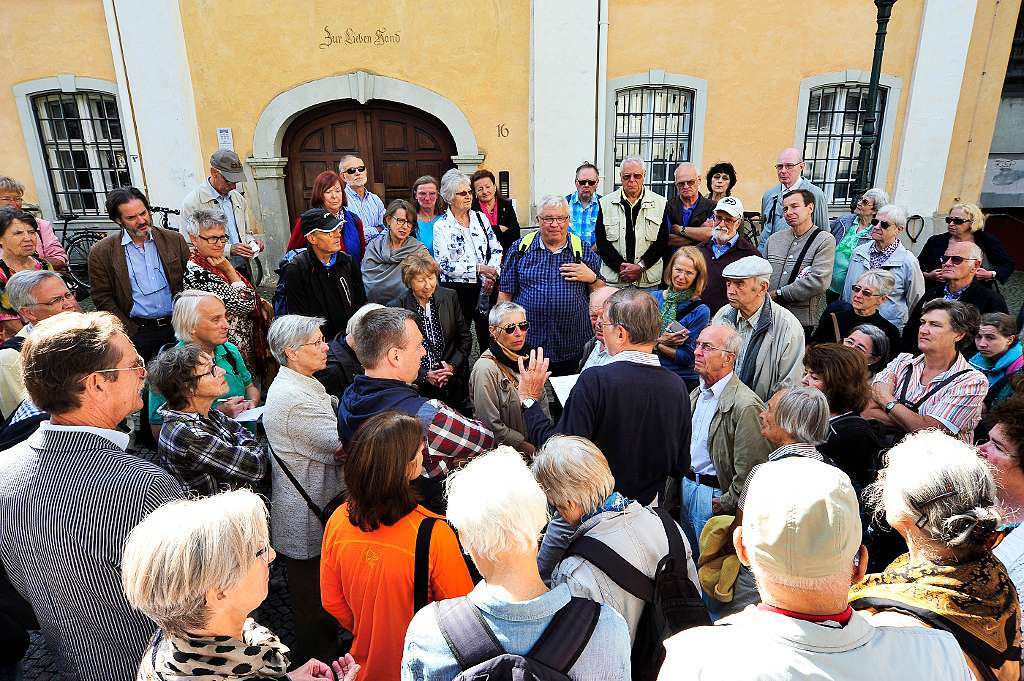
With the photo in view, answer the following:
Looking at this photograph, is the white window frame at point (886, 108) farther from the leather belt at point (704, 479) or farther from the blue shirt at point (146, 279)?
the blue shirt at point (146, 279)

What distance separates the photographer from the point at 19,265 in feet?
14.5

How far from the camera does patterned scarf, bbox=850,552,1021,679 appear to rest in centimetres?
155

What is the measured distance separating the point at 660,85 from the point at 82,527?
9.76m

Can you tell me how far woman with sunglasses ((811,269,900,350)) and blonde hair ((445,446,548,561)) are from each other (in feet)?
11.4

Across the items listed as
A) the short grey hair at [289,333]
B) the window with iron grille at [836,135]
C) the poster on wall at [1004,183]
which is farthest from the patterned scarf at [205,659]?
the poster on wall at [1004,183]

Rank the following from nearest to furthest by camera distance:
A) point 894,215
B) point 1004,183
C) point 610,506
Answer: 1. point 610,506
2. point 894,215
3. point 1004,183

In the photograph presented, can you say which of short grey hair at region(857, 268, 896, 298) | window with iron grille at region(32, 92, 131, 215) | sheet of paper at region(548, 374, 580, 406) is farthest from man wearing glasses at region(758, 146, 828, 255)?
window with iron grille at region(32, 92, 131, 215)

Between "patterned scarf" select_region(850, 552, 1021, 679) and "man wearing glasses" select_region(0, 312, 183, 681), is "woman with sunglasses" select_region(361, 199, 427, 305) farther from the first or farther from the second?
"patterned scarf" select_region(850, 552, 1021, 679)

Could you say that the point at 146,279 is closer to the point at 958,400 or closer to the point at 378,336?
the point at 378,336

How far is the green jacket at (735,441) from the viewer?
289 centimetres

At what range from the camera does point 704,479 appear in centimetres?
311

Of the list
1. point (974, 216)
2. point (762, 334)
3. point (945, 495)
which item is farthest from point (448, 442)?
point (974, 216)

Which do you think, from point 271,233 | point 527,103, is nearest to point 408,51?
point 527,103

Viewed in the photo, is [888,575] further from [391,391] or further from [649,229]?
[649,229]
